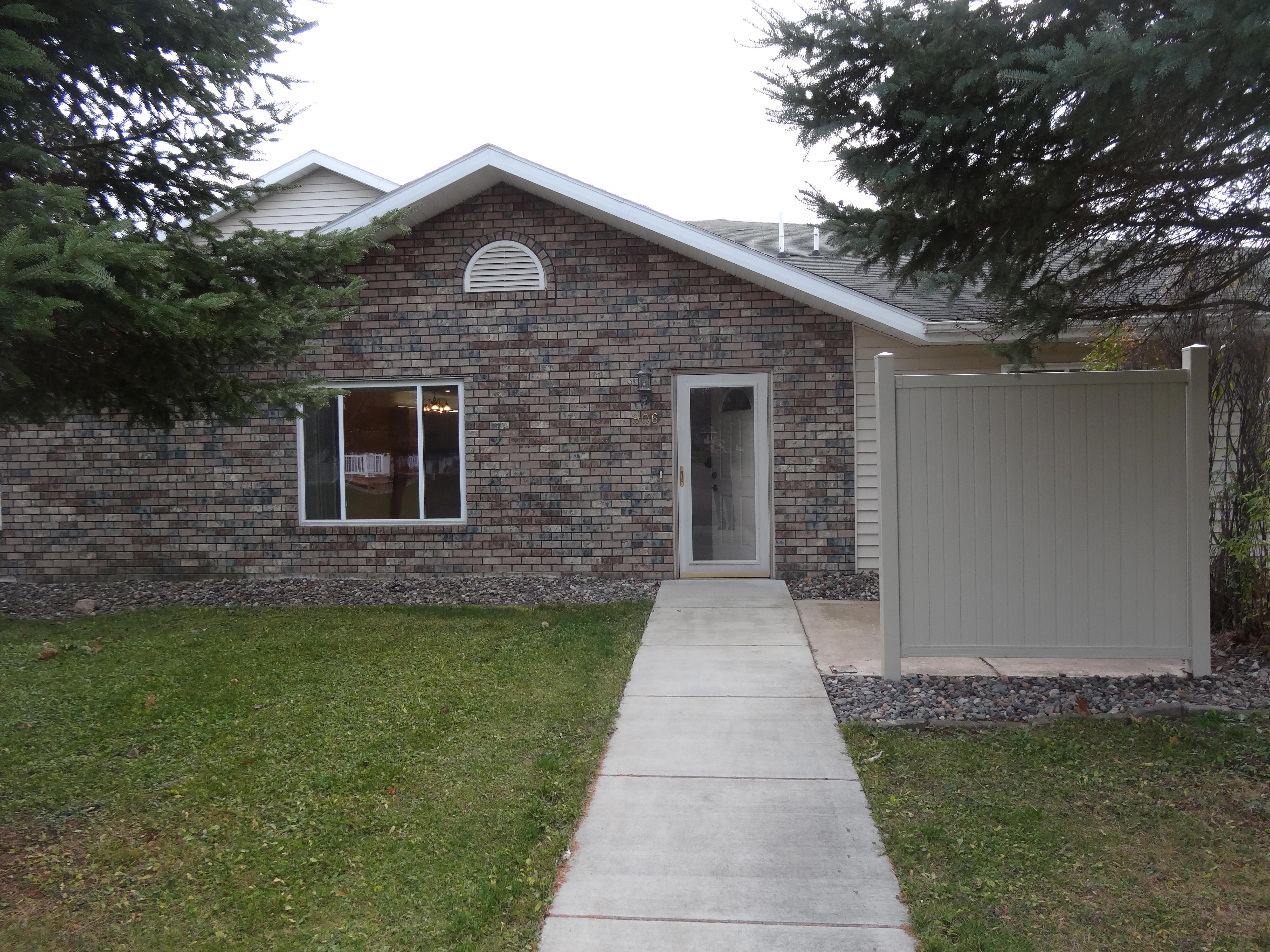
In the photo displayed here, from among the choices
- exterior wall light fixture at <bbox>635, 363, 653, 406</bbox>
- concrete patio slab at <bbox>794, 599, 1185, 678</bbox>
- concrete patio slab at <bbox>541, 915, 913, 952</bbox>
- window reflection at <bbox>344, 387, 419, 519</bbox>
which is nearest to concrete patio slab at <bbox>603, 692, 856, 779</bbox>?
concrete patio slab at <bbox>794, 599, 1185, 678</bbox>

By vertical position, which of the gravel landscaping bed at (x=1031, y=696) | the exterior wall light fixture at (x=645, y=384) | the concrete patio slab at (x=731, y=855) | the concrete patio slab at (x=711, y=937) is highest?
the exterior wall light fixture at (x=645, y=384)

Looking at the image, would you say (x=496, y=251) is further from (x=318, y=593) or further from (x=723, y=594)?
(x=723, y=594)

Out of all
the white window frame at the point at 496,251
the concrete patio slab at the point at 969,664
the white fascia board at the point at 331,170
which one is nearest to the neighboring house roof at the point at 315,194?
the white fascia board at the point at 331,170

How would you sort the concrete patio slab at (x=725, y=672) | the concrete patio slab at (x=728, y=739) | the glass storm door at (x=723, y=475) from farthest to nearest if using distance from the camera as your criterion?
the glass storm door at (x=723, y=475) → the concrete patio slab at (x=725, y=672) → the concrete patio slab at (x=728, y=739)

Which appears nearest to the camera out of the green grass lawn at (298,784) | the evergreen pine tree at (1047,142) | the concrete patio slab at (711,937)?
the concrete patio slab at (711,937)

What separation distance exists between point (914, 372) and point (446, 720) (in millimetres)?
6533

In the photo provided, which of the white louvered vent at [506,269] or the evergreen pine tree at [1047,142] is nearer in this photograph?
the evergreen pine tree at [1047,142]

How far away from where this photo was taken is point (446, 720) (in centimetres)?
529

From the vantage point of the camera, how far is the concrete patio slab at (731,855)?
3322 mm

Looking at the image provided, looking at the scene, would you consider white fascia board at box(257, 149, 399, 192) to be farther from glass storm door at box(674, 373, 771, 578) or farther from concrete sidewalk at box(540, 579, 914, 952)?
concrete sidewalk at box(540, 579, 914, 952)

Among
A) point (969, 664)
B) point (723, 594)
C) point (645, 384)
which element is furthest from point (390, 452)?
point (969, 664)

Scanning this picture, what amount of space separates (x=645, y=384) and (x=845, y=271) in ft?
10.8

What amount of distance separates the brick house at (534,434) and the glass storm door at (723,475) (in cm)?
2

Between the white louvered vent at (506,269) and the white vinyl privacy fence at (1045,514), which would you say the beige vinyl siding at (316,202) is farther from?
the white vinyl privacy fence at (1045,514)
